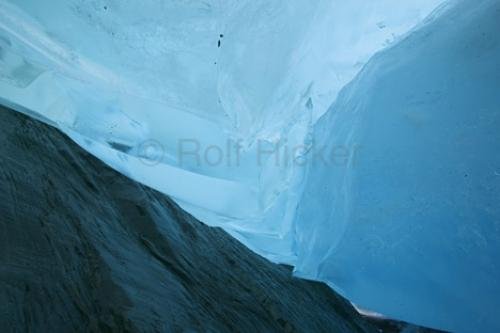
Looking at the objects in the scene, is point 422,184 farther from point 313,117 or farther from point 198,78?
point 198,78

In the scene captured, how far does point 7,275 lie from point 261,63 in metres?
0.76

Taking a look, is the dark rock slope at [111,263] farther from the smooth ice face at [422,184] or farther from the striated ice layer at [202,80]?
the smooth ice face at [422,184]

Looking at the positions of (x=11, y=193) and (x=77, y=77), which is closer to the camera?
(x=11, y=193)

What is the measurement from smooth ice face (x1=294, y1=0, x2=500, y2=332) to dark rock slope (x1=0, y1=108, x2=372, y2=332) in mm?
214

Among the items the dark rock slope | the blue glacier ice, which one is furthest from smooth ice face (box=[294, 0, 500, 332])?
the dark rock slope

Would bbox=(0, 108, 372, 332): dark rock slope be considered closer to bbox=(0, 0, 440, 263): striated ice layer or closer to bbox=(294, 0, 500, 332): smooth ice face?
bbox=(0, 0, 440, 263): striated ice layer

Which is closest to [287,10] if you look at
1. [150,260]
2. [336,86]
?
[336,86]

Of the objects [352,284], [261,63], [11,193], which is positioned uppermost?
[261,63]

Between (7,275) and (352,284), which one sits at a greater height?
(7,275)

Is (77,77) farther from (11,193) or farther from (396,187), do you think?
(396,187)

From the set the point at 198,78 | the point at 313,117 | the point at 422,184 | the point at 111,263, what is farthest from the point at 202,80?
the point at 422,184

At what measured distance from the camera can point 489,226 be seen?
95cm

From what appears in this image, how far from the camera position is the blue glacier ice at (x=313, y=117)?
0.92 meters

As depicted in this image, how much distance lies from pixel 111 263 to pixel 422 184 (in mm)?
826
